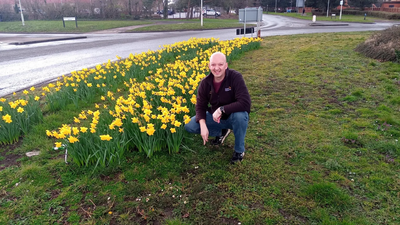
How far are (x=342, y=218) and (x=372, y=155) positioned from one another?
142 centimetres

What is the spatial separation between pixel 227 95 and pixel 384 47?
813cm

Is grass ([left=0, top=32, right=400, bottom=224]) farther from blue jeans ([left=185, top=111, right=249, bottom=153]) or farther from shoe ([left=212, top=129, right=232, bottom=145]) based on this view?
blue jeans ([left=185, top=111, right=249, bottom=153])

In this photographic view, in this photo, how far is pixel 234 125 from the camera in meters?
3.26

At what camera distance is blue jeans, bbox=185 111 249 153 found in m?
3.22

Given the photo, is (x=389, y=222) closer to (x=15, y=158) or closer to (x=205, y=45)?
(x=15, y=158)

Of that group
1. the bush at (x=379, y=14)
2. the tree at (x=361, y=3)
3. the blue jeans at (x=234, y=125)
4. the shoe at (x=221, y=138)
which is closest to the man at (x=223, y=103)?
the blue jeans at (x=234, y=125)

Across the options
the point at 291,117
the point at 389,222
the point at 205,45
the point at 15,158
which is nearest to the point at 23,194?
the point at 15,158

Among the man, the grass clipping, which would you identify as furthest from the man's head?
the grass clipping

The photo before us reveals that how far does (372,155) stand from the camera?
11.3ft

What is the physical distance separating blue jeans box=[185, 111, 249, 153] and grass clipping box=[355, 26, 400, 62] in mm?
7315

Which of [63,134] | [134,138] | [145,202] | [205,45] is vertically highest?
[205,45]

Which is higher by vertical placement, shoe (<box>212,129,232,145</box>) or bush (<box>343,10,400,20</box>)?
bush (<box>343,10,400,20</box>)

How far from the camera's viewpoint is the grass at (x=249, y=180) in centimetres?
257

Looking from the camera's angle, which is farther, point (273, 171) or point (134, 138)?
point (134, 138)
